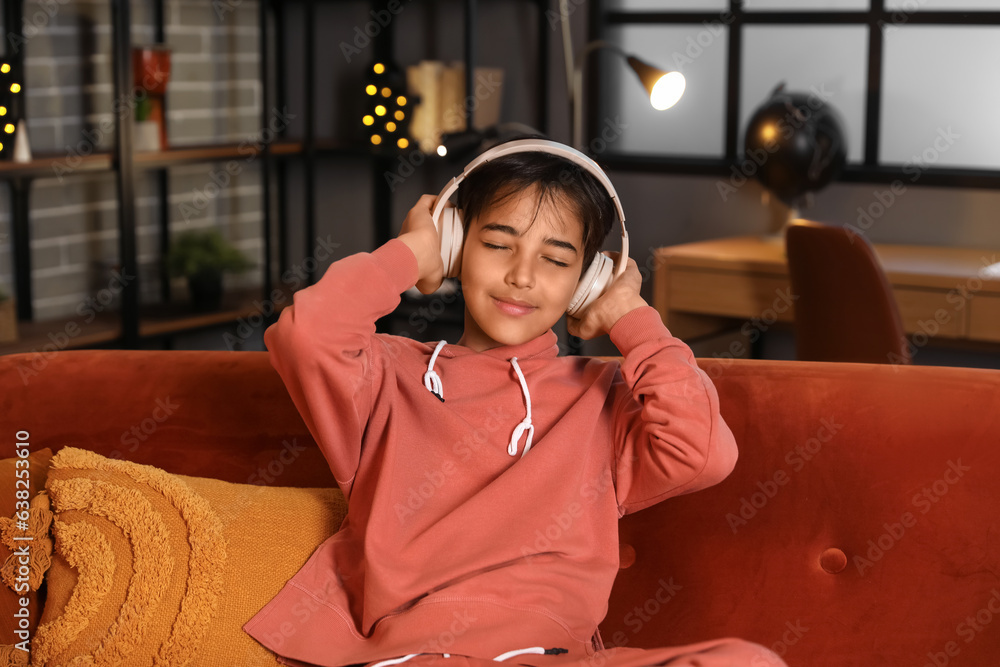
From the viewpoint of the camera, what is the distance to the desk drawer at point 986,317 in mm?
2604

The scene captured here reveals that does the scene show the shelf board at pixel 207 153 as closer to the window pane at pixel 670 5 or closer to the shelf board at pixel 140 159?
the shelf board at pixel 140 159

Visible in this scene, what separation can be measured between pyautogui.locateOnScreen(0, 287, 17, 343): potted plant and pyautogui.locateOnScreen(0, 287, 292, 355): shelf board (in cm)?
2

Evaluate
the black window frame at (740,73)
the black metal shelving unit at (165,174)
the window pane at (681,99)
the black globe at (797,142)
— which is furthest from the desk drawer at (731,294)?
the black metal shelving unit at (165,174)

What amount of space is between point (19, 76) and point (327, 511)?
2145 millimetres

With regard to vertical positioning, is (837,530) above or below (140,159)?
below

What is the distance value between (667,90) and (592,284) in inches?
52.7

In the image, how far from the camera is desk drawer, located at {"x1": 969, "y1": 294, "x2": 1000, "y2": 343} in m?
2.60

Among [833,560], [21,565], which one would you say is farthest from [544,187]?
[21,565]

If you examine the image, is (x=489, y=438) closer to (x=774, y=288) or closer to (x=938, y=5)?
(x=774, y=288)

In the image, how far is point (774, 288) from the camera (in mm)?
2895

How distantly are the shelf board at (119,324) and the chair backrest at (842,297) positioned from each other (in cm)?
190

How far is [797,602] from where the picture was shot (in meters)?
1.29

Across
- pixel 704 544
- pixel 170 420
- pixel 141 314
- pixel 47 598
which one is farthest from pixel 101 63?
pixel 704 544

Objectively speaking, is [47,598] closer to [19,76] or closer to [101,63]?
[19,76]
